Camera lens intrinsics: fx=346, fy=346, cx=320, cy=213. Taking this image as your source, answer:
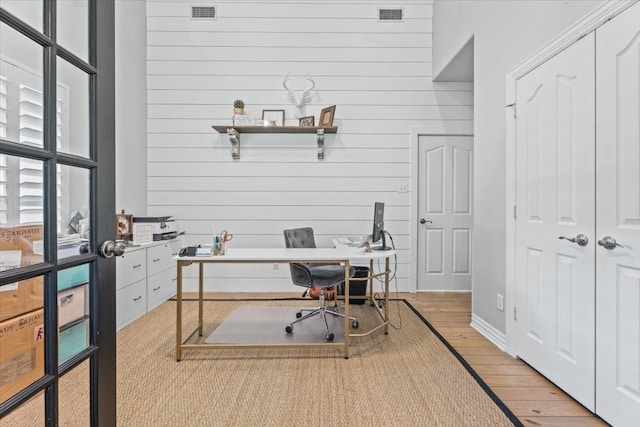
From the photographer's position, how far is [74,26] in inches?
40.5

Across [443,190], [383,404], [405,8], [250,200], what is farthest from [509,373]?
[405,8]

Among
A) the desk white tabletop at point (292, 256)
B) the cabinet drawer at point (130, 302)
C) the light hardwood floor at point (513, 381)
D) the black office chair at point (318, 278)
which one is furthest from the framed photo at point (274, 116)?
the light hardwood floor at point (513, 381)

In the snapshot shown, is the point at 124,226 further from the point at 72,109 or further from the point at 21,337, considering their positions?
the point at 21,337

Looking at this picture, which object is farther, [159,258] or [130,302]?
[159,258]

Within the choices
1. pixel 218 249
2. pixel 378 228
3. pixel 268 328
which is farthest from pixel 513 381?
pixel 218 249

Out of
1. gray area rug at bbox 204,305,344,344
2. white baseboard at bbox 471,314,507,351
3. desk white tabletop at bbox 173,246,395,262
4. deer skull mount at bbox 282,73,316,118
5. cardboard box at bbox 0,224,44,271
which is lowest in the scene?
gray area rug at bbox 204,305,344,344

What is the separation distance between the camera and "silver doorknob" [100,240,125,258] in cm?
111

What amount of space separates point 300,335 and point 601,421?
192 cm

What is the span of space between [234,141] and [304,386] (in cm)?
291

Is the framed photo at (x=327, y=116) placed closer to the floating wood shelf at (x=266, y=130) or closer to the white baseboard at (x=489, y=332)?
the floating wood shelf at (x=266, y=130)

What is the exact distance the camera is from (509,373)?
2236mm

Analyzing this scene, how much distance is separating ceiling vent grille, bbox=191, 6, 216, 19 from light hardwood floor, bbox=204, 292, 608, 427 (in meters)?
4.22

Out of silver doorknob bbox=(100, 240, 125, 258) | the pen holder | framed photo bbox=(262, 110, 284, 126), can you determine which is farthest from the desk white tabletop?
framed photo bbox=(262, 110, 284, 126)

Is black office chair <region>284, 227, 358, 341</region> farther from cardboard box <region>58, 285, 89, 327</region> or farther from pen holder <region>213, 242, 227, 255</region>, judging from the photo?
cardboard box <region>58, 285, 89, 327</region>
